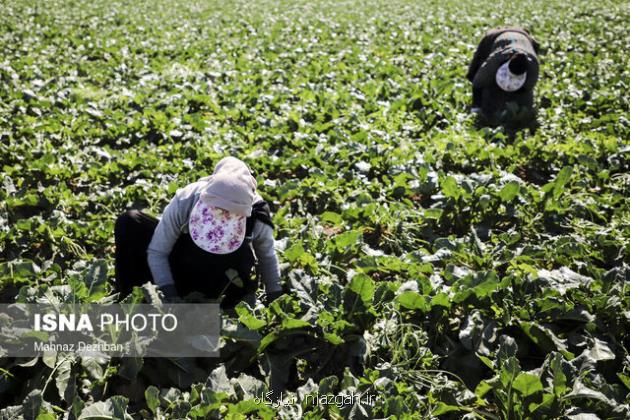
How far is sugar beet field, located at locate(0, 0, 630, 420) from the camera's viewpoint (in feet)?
8.14

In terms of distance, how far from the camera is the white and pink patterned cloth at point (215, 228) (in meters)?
2.79

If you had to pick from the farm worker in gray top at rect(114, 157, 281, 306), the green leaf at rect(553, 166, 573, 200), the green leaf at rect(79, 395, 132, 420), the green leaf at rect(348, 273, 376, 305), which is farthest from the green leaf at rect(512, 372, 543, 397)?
the green leaf at rect(553, 166, 573, 200)

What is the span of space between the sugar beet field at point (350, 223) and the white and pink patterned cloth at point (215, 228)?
356 millimetres

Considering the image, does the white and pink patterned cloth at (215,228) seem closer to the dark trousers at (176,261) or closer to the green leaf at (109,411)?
the dark trousers at (176,261)

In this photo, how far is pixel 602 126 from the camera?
5.89 metres

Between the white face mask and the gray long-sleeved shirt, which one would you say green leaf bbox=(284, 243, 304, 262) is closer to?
the gray long-sleeved shirt

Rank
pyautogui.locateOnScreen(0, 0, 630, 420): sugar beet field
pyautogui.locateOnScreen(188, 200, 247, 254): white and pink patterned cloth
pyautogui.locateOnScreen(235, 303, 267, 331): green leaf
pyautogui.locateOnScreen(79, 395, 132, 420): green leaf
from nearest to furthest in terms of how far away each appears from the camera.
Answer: pyautogui.locateOnScreen(79, 395, 132, 420): green leaf
pyautogui.locateOnScreen(0, 0, 630, 420): sugar beet field
pyautogui.locateOnScreen(235, 303, 267, 331): green leaf
pyautogui.locateOnScreen(188, 200, 247, 254): white and pink patterned cloth

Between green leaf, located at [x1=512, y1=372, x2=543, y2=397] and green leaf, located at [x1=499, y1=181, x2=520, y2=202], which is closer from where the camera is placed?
green leaf, located at [x1=512, y1=372, x2=543, y2=397]

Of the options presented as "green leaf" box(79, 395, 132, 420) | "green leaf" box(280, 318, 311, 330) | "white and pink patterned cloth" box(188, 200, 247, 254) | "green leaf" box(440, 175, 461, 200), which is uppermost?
"white and pink patterned cloth" box(188, 200, 247, 254)

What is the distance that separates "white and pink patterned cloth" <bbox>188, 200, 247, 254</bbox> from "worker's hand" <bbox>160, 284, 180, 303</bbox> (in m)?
0.28

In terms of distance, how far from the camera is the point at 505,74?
19.2ft

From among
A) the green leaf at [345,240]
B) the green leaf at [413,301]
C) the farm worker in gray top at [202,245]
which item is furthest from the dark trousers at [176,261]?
the green leaf at [413,301]

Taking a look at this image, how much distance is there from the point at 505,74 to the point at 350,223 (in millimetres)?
2934

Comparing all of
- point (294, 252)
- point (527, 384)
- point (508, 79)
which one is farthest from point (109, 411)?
point (508, 79)
